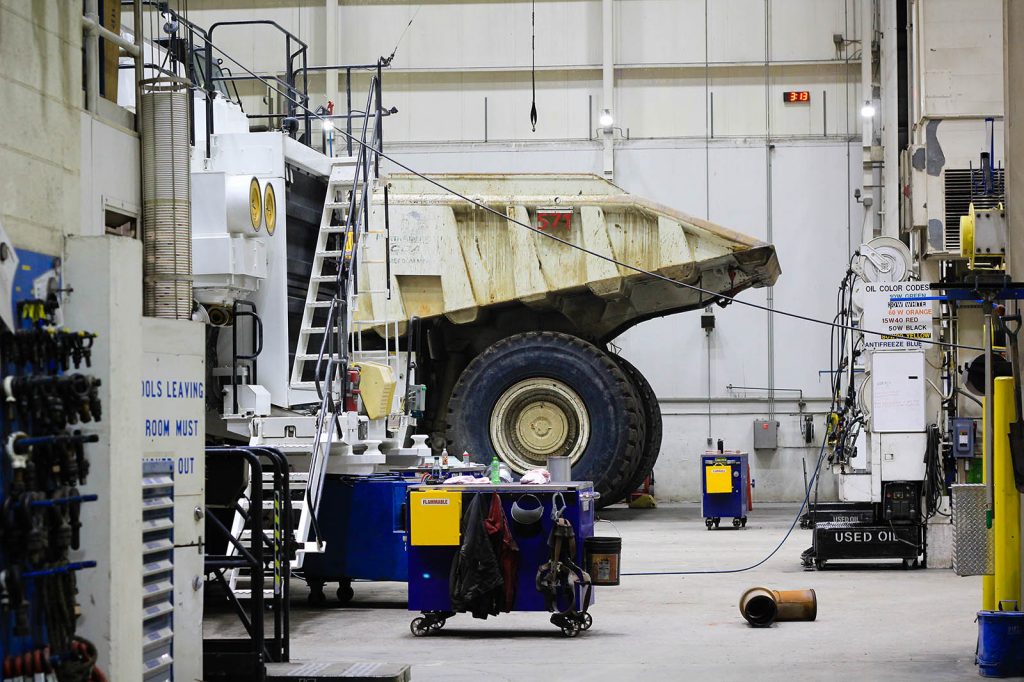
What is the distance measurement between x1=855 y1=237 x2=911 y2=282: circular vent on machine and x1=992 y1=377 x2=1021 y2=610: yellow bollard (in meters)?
5.30

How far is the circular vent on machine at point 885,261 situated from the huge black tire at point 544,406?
3.39 m

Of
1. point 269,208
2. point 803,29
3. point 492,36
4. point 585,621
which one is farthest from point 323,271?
point 803,29

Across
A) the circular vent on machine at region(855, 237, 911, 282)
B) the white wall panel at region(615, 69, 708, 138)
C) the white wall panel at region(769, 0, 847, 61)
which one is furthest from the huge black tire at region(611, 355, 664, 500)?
the white wall panel at region(769, 0, 847, 61)

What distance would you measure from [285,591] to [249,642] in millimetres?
403

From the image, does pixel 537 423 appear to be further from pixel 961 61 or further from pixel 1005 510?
pixel 1005 510

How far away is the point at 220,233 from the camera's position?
8742mm

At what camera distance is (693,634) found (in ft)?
28.8

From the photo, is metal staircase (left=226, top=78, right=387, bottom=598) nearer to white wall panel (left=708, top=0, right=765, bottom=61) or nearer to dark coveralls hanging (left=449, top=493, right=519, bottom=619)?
dark coveralls hanging (left=449, top=493, right=519, bottom=619)

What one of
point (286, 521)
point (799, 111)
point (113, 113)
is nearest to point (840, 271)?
point (799, 111)

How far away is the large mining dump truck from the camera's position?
1528 centimetres

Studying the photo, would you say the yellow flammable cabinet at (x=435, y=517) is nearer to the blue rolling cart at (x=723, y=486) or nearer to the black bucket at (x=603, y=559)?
the black bucket at (x=603, y=559)

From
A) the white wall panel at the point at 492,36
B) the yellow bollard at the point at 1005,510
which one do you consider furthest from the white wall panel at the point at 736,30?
the yellow bollard at the point at 1005,510

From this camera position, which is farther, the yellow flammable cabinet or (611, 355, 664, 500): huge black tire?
(611, 355, 664, 500): huge black tire

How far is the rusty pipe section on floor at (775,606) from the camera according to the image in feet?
29.8
